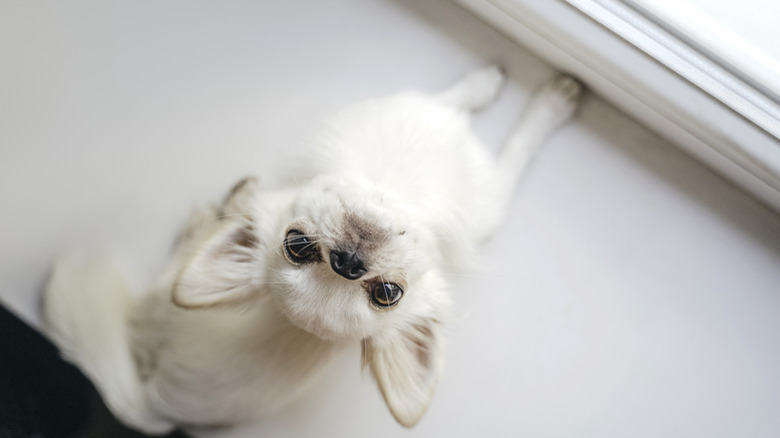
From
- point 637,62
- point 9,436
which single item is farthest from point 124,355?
point 637,62

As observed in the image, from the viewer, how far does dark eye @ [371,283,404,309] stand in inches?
39.3

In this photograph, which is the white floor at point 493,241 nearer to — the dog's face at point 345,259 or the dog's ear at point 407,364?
the dog's ear at point 407,364

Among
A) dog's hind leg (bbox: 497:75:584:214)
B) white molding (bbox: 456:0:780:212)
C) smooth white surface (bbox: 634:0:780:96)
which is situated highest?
smooth white surface (bbox: 634:0:780:96)

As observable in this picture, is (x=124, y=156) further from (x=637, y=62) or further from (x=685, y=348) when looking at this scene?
(x=685, y=348)

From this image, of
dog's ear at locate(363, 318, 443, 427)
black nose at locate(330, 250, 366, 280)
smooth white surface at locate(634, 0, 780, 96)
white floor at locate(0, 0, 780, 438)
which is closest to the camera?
black nose at locate(330, 250, 366, 280)

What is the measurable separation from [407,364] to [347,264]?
30 centimetres

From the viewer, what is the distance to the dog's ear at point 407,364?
104cm

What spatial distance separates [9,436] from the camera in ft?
3.90

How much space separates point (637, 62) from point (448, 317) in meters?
0.73

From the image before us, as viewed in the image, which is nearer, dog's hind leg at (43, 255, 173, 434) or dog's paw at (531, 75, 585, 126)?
dog's hind leg at (43, 255, 173, 434)

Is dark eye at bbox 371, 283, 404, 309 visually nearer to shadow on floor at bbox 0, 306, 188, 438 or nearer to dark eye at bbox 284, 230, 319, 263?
dark eye at bbox 284, 230, 319, 263

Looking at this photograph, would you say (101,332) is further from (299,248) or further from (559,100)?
(559,100)

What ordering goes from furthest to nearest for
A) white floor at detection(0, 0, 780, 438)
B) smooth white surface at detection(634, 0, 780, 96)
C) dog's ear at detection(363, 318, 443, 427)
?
white floor at detection(0, 0, 780, 438)
smooth white surface at detection(634, 0, 780, 96)
dog's ear at detection(363, 318, 443, 427)

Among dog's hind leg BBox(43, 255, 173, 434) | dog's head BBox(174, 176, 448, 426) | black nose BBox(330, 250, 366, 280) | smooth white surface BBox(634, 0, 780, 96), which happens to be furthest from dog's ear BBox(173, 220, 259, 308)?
smooth white surface BBox(634, 0, 780, 96)
